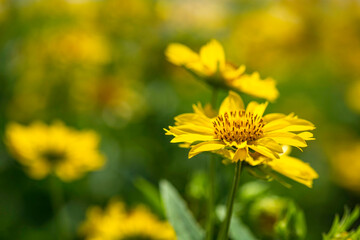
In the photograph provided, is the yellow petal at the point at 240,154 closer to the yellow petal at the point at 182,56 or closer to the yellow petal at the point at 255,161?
the yellow petal at the point at 255,161

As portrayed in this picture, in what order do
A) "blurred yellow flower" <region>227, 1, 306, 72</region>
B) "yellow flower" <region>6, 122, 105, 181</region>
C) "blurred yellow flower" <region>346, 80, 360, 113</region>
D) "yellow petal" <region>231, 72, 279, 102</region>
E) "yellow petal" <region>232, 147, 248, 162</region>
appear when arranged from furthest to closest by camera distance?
"blurred yellow flower" <region>227, 1, 306, 72</region>
"blurred yellow flower" <region>346, 80, 360, 113</region>
"yellow flower" <region>6, 122, 105, 181</region>
"yellow petal" <region>231, 72, 279, 102</region>
"yellow petal" <region>232, 147, 248, 162</region>

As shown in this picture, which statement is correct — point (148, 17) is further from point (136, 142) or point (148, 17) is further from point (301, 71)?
point (301, 71)

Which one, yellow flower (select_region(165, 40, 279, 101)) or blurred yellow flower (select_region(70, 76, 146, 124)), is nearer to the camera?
yellow flower (select_region(165, 40, 279, 101))

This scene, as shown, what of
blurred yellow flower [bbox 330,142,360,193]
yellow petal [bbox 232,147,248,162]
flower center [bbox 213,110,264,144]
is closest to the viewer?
yellow petal [bbox 232,147,248,162]

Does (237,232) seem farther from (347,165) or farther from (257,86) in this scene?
(347,165)

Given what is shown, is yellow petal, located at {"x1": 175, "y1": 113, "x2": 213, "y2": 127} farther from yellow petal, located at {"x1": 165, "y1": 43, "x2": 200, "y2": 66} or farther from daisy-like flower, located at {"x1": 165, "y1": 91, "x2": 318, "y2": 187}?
yellow petal, located at {"x1": 165, "y1": 43, "x2": 200, "y2": 66}

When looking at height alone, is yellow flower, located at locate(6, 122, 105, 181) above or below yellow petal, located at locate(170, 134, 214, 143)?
below

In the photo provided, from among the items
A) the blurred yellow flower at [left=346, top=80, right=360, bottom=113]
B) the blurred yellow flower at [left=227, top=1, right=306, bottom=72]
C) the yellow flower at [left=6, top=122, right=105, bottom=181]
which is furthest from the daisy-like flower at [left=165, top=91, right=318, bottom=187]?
the blurred yellow flower at [left=227, top=1, right=306, bottom=72]
